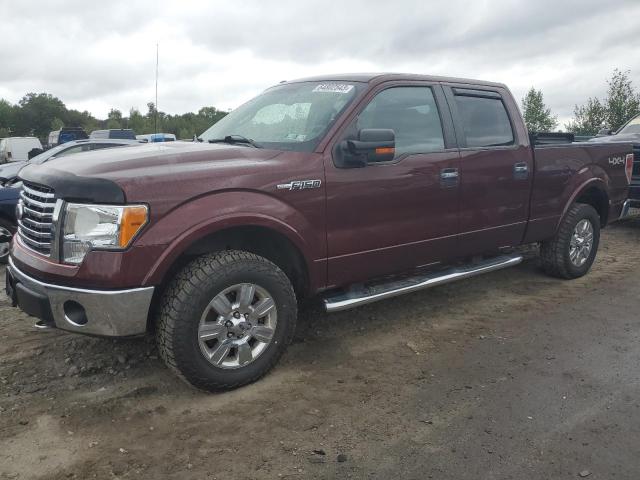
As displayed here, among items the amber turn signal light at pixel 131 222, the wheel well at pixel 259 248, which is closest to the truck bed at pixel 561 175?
the wheel well at pixel 259 248

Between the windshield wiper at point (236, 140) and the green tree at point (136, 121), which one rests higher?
the green tree at point (136, 121)

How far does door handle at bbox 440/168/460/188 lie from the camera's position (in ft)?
13.5

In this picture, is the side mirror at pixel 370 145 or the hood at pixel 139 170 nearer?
Answer: the hood at pixel 139 170

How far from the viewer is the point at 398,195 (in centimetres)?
385

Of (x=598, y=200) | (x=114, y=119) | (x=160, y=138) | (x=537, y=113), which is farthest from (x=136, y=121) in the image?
(x=598, y=200)

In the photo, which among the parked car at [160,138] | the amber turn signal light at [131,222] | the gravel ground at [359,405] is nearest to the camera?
the gravel ground at [359,405]

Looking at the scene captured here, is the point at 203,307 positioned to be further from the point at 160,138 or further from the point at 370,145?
the point at 160,138

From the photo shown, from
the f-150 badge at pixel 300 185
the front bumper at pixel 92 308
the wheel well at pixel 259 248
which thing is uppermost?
the f-150 badge at pixel 300 185

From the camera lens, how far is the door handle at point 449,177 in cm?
413

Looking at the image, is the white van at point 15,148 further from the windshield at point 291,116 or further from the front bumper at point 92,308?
the front bumper at point 92,308

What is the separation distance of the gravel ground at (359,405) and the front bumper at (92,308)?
0.50 m

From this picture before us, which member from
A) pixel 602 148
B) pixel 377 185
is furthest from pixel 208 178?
pixel 602 148

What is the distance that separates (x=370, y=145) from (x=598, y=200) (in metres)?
3.60

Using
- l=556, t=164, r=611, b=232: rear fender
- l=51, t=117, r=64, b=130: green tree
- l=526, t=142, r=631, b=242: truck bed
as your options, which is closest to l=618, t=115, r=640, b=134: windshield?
l=526, t=142, r=631, b=242: truck bed
